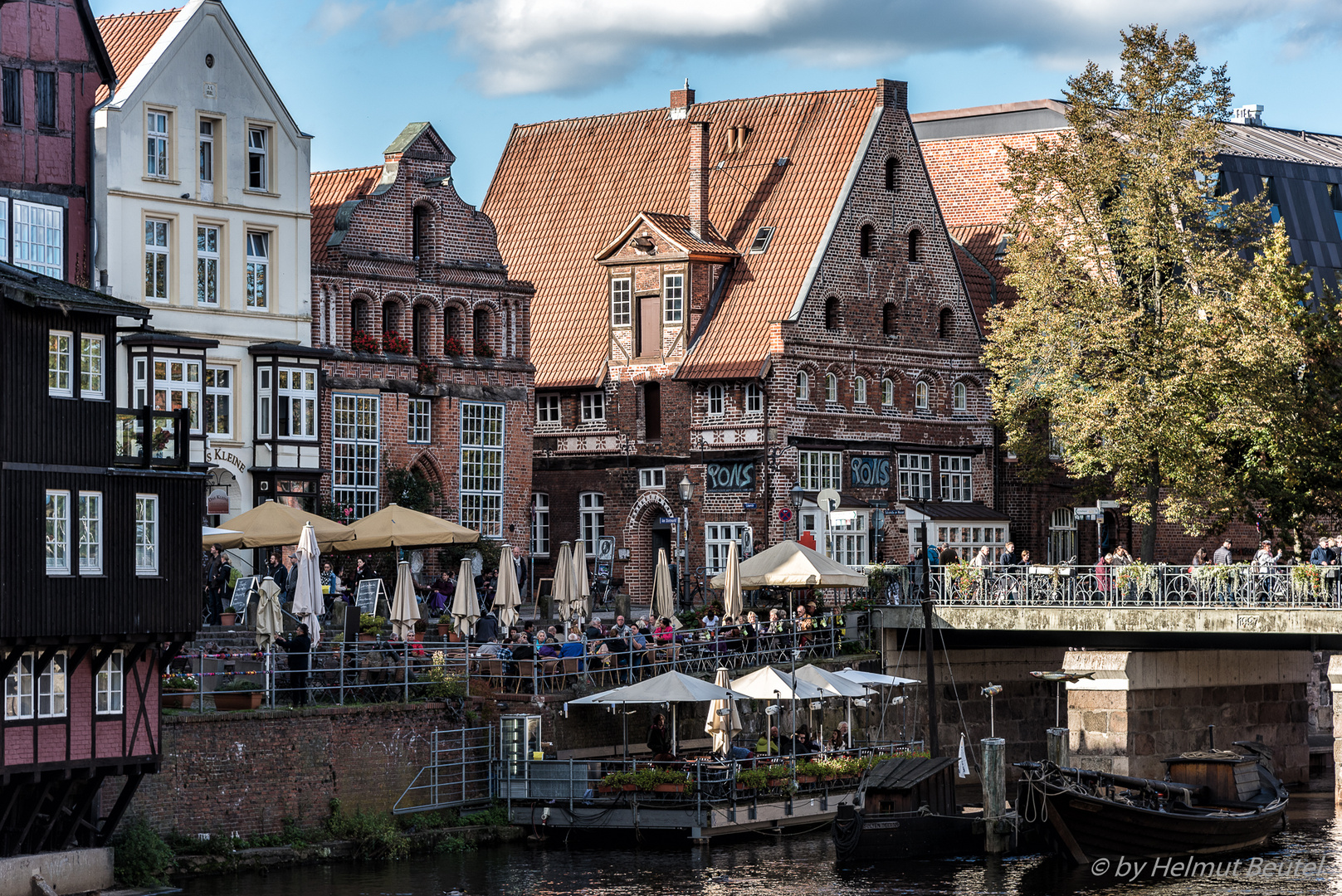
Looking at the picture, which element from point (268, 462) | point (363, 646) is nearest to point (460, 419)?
point (268, 462)

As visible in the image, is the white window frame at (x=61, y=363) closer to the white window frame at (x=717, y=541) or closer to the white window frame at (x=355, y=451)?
the white window frame at (x=355, y=451)

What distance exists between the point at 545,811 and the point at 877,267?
2644 cm

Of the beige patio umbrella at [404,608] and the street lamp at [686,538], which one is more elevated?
the street lamp at [686,538]

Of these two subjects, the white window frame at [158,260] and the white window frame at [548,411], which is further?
the white window frame at [548,411]

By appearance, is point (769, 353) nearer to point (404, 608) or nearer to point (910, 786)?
point (404, 608)

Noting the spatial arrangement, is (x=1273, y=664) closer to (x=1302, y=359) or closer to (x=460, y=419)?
(x=1302, y=359)

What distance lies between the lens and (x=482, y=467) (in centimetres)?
5644

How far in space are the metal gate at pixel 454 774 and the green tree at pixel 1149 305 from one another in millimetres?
19463

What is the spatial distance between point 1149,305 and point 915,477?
31.7ft

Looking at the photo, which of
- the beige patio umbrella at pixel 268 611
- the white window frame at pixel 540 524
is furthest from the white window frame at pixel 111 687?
the white window frame at pixel 540 524

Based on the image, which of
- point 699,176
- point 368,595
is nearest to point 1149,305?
point 699,176

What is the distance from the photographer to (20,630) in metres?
32.3

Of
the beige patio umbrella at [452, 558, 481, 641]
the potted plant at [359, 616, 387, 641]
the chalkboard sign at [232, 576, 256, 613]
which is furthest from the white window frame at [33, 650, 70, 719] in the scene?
the beige patio umbrella at [452, 558, 481, 641]

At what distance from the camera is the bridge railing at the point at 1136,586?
43969 millimetres
